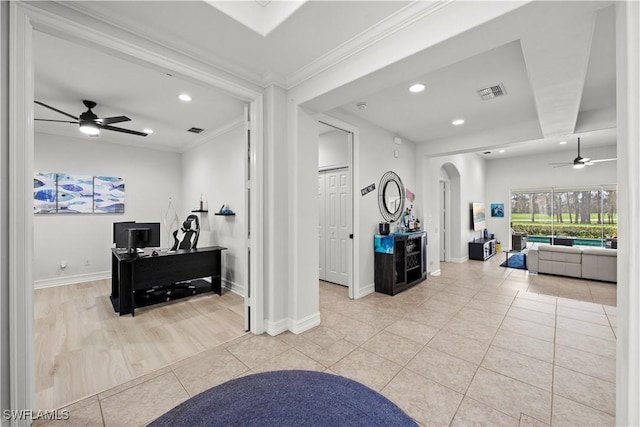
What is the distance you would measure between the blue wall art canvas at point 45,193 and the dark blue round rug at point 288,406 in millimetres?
5549

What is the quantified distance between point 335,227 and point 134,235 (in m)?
2.98

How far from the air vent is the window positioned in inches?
254

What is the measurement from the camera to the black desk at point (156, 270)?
3436mm

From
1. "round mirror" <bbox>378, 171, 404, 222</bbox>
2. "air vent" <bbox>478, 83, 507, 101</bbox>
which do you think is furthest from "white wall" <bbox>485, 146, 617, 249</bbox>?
"air vent" <bbox>478, 83, 507, 101</bbox>

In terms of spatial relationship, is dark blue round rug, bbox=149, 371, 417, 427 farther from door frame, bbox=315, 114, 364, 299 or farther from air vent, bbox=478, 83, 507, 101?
air vent, bbox=478, 83, 507, 101

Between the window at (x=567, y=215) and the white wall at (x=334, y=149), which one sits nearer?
the white wall at (x=334, y=149)

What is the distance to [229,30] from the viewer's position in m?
2.06

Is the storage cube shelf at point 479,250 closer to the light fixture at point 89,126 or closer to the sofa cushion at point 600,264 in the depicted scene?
the sofa cushion at point 600,264

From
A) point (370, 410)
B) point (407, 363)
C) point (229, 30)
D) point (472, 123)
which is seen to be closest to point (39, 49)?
point (229, 30)

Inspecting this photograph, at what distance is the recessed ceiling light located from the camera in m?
3.03

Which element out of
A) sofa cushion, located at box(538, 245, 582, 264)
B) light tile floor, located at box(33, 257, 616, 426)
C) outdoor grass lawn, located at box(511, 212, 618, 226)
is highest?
outdoor grass lawn, located at box(511, 212, 618, 226)

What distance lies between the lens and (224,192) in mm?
4656

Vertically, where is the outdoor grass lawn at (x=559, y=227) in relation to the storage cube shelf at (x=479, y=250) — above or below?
above
